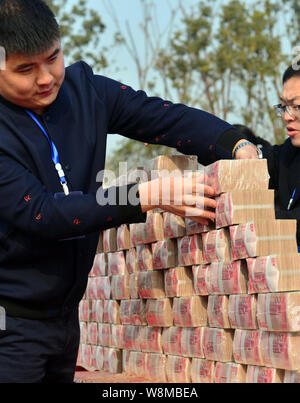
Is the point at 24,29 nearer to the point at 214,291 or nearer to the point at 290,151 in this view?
the point at 214,291

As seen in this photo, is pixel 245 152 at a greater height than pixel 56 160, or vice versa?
pixel 245 152

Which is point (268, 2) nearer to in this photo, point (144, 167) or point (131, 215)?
point (144, 167)

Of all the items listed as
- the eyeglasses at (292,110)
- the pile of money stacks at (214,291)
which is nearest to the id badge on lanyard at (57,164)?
the pile of money stacks at (214,291)

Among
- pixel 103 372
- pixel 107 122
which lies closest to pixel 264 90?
pixel 103 372

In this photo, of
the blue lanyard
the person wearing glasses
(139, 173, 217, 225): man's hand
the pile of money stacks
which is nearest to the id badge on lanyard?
the blue lanyard

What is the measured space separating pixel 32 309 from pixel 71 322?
0.18 m

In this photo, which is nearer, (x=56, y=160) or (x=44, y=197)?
(x=44, y=197)

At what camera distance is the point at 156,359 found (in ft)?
12.8

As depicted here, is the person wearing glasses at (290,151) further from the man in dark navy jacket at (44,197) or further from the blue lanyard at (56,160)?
→ the blue lanyard at (56,160)

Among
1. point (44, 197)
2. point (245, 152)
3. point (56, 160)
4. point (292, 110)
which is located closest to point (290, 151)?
point (292, 110)

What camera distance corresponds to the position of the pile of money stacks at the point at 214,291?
9.62 ft

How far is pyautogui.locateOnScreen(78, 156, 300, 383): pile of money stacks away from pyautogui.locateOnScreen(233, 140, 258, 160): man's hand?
0.03m

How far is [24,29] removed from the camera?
2.34 metres

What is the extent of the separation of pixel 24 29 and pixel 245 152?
3.66 ft
